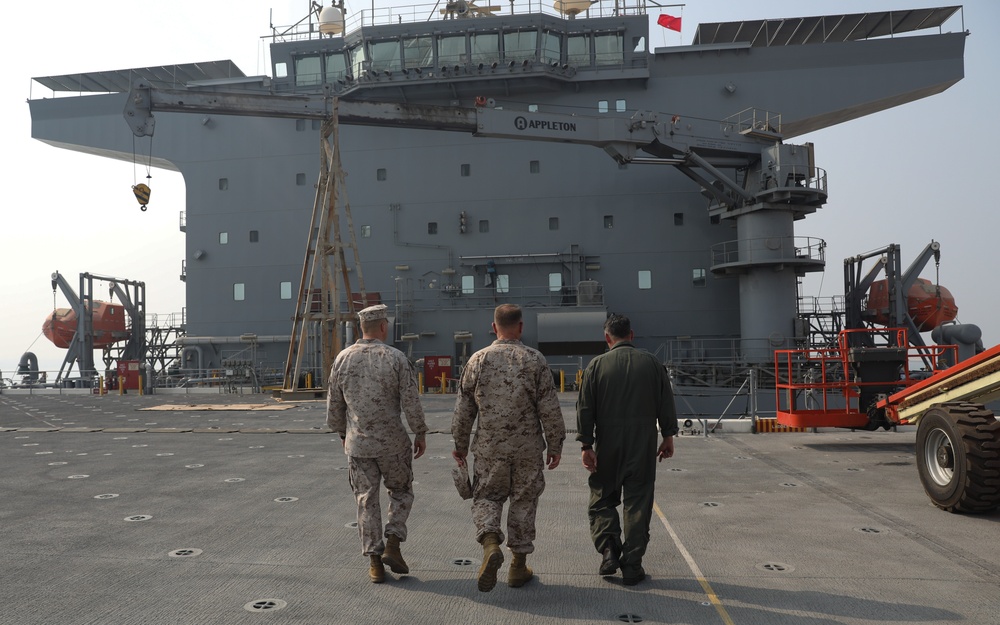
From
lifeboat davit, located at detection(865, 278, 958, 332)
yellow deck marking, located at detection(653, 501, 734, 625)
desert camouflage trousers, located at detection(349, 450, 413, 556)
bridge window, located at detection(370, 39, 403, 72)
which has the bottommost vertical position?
yellow deck marking, located at detection(653, 501, 734, 625)

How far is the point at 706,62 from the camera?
25578 mm

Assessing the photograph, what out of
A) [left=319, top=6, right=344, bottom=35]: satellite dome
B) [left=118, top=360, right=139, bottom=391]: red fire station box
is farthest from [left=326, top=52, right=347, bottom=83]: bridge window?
[left=118, top=360, right=139, bottom=391]: red fire station box

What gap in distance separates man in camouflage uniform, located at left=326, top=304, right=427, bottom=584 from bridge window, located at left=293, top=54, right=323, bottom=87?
81.6 ft

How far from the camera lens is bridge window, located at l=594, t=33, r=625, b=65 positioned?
2606 cm

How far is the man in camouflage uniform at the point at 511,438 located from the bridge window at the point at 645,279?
2163 cm

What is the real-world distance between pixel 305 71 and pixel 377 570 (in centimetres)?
2592

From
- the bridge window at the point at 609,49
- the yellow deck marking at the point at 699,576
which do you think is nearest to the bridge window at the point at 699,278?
the bridge window at the point at 609,49

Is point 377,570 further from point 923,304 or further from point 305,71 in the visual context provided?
point 305,71

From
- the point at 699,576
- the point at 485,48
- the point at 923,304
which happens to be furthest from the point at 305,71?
the point at 699,576

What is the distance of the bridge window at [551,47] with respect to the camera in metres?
25.6

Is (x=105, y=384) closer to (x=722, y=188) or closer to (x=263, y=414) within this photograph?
(x=263, y=414)

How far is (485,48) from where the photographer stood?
2583 cm

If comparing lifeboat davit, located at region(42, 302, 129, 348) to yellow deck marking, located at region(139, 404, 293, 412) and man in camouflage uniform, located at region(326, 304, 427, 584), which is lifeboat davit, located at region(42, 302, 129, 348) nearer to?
yellow deck marking, located at region(139, 404, 293, 412)

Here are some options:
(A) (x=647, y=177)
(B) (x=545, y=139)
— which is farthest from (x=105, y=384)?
(A) (x=647, y=177)
